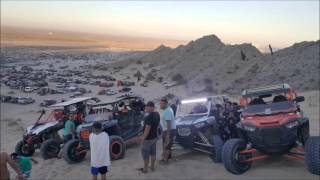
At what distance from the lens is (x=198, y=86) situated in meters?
43.7

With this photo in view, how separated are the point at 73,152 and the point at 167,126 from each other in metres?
3.47

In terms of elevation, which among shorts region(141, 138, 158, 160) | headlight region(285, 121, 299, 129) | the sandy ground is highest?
headlight region(285, 121, 299, 129)

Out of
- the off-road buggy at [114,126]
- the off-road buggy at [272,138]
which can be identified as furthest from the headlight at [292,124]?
the off-road buggy at [114,126]

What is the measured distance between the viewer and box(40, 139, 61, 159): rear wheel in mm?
14414

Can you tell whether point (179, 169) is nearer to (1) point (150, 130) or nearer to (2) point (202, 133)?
(2) point (202, 133)

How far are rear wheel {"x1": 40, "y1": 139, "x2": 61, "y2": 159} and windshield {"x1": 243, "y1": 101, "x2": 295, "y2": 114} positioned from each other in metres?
6.56

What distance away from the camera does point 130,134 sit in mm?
14805

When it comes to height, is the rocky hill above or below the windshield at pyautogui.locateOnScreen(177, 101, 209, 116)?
above

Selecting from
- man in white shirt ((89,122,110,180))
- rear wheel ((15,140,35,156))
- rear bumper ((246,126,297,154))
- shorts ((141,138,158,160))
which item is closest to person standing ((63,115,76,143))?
rear wheel ((15,140,35,156))

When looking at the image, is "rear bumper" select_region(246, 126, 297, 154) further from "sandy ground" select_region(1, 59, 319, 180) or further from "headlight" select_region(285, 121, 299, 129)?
"sandy ground" select_region(1, 59, 319, 180)

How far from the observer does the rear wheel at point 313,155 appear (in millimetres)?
9953

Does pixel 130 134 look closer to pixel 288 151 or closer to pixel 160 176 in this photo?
pixel 160 176

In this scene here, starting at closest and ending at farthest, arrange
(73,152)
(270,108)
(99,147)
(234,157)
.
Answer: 1. (99,147)
2. (234,157)
3. (270,108)
4. (73,152)

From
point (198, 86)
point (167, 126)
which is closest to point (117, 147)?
point (167, 126)
